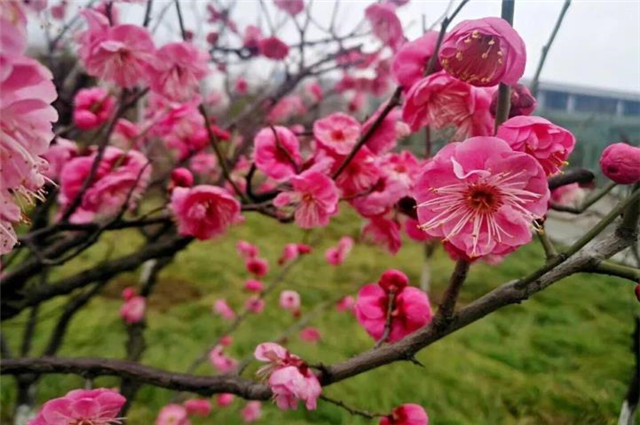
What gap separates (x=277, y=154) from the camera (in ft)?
2.88

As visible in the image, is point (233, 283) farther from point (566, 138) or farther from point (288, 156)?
point (566, 138)

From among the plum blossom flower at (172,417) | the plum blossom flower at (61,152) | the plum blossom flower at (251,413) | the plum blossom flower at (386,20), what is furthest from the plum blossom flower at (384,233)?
the plum blossom flower at (251,413)

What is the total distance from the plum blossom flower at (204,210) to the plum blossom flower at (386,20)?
2.00ft

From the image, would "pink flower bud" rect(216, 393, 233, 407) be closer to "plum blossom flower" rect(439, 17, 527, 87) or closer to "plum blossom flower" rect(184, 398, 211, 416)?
"plum blossom flower" rect(184, 398, 211, 416)

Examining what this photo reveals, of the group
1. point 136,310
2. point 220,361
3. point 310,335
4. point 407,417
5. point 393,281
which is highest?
point 393,281

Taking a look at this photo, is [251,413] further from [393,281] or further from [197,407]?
[393,281]

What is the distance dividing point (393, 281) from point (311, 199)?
0.53 ft

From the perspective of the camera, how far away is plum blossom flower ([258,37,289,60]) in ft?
5.82

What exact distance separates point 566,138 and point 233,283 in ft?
11.3

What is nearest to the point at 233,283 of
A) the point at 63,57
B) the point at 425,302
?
the point at 63,57

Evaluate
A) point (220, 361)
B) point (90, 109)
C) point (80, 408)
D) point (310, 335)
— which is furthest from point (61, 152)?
point (310, 335)

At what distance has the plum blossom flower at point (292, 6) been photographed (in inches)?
78.7

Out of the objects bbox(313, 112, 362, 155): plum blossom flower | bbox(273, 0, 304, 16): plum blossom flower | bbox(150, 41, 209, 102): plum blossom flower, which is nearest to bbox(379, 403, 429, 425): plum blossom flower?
bbox(313, 112, 362, 155): plum blossom flower

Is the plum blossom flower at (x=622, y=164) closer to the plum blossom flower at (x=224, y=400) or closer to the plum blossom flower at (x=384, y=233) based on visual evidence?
the plum blossom flower at (x=384, y=233)
